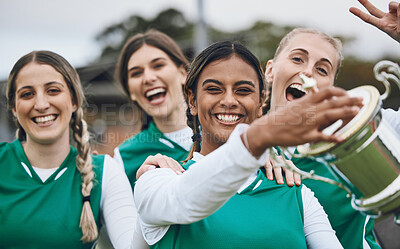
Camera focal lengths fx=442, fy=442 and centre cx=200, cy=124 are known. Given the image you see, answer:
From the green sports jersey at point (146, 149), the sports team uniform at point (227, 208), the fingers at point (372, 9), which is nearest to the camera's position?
the sports team uniform at point (227, 208)

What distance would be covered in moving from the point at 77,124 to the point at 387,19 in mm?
1935

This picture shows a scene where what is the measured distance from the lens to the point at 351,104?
118 cm

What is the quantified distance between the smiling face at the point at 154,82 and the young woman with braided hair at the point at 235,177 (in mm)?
1269

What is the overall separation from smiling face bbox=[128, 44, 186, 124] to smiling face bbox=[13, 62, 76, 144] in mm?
959

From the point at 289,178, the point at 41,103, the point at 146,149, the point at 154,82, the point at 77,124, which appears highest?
the point at 154,82

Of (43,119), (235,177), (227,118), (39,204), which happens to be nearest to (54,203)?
(39,204)

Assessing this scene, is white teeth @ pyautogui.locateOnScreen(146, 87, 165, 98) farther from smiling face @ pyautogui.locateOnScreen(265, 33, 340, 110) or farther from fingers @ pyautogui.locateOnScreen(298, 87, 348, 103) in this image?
fingers @ pyautogui.locateOnScreen(298, 87, 348, 103)

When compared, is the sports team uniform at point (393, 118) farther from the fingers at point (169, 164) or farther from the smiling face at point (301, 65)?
the fingers at point (169, 164)

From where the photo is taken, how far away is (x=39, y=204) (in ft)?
7.93

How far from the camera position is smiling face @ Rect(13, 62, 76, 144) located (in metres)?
2.57

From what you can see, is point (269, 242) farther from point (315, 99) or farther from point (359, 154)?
point (315, 99)

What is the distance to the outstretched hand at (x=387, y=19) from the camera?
187cm

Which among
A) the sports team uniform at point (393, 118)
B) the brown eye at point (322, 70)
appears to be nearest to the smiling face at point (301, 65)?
the brown eye at point (322, 70)

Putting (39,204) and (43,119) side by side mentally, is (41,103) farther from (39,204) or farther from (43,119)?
(39,204)
